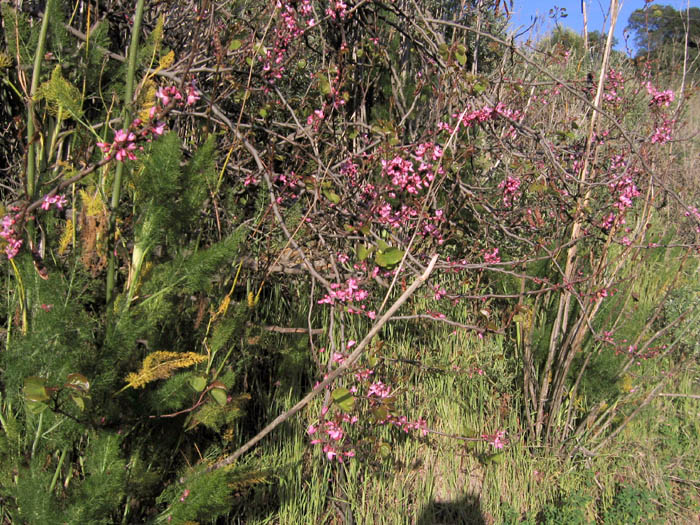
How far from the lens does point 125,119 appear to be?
4.84ft

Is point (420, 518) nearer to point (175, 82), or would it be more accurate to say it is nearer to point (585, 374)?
point (585, 374)

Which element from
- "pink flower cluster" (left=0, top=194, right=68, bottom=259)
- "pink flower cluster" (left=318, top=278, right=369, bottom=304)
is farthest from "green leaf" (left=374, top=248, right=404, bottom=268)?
"pink flower cluster" (left=0, top=194, right=68, bottom=259)

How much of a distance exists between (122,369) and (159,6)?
74.7 inches

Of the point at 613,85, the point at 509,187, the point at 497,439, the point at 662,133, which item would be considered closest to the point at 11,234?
the point at 497,439

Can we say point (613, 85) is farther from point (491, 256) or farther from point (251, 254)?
point (251, 254)

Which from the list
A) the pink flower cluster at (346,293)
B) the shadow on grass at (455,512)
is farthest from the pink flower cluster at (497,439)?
the pink flower cluster at (346,293)

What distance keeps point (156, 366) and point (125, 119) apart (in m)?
0.64

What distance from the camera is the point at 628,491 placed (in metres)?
2.43

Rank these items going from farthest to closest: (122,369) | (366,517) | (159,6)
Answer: (159,6), (366,517), (122,369)

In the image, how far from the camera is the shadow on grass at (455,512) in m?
2.26

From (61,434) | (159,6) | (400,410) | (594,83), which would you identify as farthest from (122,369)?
(594,83)

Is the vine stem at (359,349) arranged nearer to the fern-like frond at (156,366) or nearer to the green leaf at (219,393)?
the green leaf at (219,393)

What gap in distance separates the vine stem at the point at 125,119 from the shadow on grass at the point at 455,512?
1.48 meters

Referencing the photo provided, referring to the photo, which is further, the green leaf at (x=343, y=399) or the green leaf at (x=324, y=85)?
the green leaf at (x=324, y=85)
